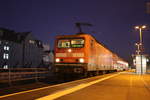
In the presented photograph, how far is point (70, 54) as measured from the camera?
15.5 metres

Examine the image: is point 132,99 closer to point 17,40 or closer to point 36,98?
point 36,98

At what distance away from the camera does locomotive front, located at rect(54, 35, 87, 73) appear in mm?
14930

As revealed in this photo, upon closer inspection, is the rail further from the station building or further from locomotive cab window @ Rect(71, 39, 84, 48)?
the station building

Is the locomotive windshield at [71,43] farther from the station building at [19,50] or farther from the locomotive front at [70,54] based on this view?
the station building at [19,50]

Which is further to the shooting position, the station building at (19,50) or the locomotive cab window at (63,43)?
the station building at (19,50)

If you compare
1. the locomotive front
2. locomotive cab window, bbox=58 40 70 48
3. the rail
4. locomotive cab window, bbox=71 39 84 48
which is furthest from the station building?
the rail

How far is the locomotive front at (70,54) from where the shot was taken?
14.9 m

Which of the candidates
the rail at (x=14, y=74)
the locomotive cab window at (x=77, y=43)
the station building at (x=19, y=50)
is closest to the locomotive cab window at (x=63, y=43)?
the locomotive cab window at (x=77, y=43)

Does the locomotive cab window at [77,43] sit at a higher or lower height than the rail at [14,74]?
higher

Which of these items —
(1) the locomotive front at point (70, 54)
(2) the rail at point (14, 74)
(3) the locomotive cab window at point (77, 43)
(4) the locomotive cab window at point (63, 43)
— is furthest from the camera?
(4) the locomotive cab window at point (63, 43)

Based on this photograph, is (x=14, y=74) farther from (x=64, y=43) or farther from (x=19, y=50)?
(x=19, y=50)

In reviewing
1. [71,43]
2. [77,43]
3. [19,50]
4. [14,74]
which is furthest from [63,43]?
[19,50]

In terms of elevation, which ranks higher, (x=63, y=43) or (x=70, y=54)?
(x=63, y=43)

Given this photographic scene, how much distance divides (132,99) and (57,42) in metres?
10.2
